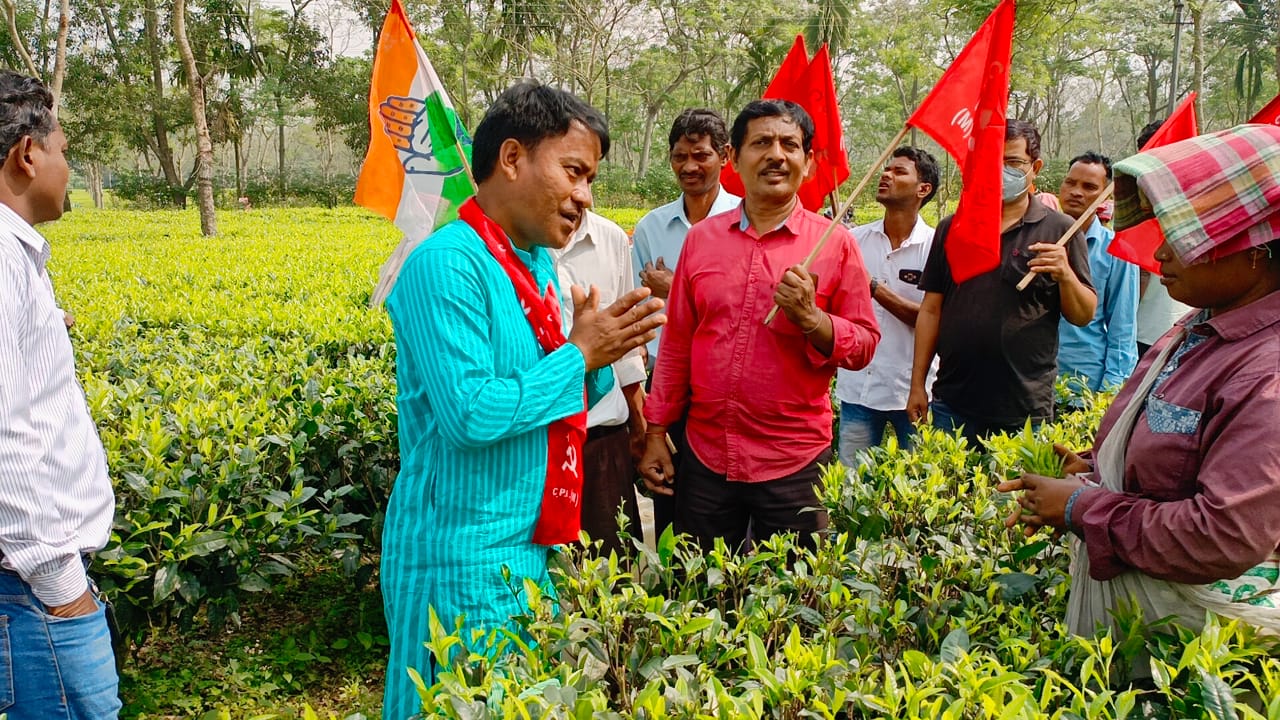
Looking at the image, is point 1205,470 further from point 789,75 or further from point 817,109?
point 789,75

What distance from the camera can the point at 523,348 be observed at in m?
1.96

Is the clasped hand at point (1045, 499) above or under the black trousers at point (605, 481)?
above

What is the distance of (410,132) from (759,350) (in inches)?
87.4

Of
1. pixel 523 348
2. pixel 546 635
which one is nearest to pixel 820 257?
pixel 523 348

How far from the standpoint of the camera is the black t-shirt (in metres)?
3.63

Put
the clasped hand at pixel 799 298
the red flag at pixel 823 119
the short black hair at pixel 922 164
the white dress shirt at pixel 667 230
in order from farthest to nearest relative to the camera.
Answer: the red flag at pixel 823 119 → the short black hair at pixel 922 164 → the white dress shirt at pixel 667 230 → the clasped hand at pixel 799 298

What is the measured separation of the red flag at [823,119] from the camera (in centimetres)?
476

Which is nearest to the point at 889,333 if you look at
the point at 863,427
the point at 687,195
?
the point at 863,427

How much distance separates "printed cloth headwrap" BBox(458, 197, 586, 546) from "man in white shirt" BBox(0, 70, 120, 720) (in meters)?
0.92

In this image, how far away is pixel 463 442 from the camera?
5.95 ft

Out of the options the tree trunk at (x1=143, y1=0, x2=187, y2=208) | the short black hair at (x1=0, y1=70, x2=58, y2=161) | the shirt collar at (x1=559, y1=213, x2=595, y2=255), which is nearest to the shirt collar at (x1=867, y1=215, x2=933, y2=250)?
the shirt collar at (x1=559, y1=213, x2=595, y2=255)

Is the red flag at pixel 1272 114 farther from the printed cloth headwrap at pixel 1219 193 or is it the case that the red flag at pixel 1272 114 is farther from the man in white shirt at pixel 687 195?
the printed cloth headwrap at pixel 1219 193

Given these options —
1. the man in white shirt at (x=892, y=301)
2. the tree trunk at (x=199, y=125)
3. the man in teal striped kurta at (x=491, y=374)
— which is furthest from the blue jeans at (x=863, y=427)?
the tree trunk at (x=199, y=125)

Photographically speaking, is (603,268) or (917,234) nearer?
(603,268)
